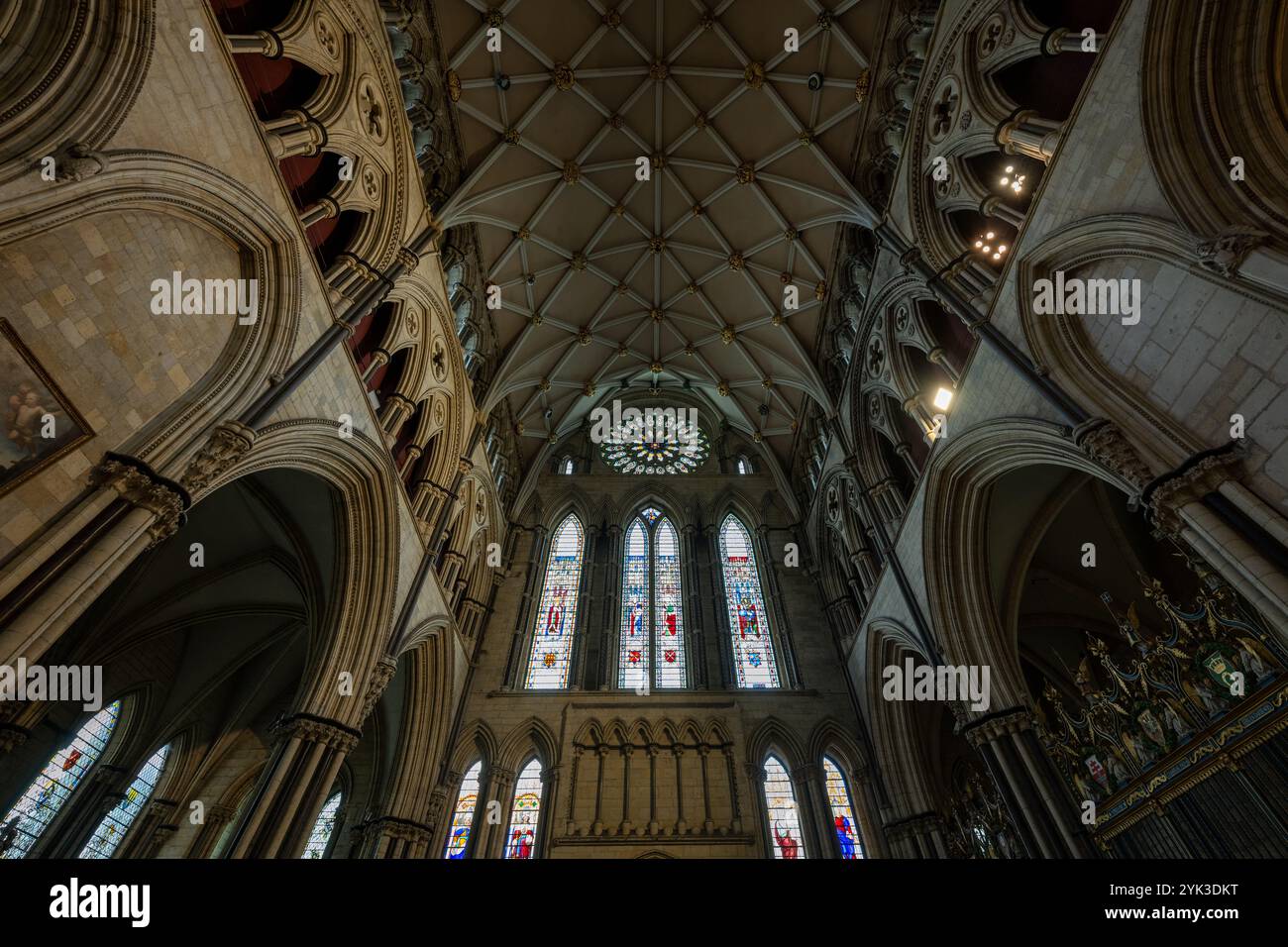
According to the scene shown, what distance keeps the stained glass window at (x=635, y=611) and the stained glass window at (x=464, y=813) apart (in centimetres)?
369

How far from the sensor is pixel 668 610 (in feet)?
51.0

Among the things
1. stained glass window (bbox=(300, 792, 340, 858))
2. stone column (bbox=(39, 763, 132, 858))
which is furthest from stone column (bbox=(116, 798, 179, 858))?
stained glass window (bbox=(300, 792, 340, 858))

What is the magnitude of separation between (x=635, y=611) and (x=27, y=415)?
1258 centimetres

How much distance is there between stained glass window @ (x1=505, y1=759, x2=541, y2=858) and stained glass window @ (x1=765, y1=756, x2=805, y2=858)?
463cm

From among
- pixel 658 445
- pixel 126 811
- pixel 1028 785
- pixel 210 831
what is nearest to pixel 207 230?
pixel 126 811

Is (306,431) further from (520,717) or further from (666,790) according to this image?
(666,790)

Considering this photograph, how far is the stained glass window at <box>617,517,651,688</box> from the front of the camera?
46.0 ft

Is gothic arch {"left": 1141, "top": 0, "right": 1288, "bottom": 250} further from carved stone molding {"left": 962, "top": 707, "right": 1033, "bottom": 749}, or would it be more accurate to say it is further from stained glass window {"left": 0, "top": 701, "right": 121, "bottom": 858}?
stained glass window {"left": 0, "top": 701, "right": 121, "bottom": 858}

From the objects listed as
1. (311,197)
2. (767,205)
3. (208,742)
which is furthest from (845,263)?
(208,742)

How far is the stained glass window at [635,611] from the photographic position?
1403 centimetres

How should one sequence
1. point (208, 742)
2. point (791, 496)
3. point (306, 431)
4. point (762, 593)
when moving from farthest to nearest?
Answer: point (791, 496) < point (762, 593) < point (208, 742) < point (306, 431)

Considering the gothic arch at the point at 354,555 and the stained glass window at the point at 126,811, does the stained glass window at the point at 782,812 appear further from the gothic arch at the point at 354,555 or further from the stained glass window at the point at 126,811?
the stained glass window at the point at 126,811

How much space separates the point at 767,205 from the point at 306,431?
1144 centimetres

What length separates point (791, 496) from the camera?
17.5 m
